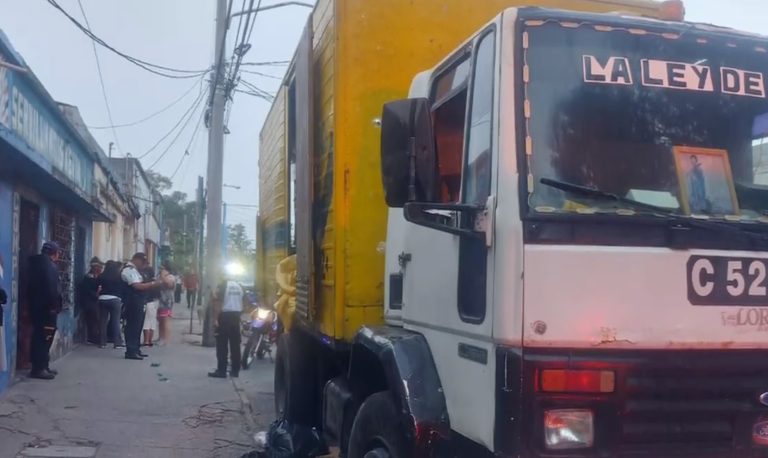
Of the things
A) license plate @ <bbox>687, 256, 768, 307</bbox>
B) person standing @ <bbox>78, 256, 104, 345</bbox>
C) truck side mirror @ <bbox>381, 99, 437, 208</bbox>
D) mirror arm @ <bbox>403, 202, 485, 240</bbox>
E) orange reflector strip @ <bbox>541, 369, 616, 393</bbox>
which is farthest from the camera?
person standing @ <bbox>78, 256, 104, 345</bbox>

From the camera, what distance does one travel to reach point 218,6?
1833 centimetres

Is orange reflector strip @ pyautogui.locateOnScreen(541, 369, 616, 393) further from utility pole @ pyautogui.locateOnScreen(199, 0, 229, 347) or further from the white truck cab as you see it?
utility pole @ pyautogui.locateOnScreen(199, 0, 229, 347)

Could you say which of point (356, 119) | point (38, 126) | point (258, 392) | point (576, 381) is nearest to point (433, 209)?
point (576, 381)

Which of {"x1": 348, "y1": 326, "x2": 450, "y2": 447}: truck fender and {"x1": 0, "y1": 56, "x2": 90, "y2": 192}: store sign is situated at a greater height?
{"x1": 0, "y1": 56, "x2": 90, "y2": 192}: store sign

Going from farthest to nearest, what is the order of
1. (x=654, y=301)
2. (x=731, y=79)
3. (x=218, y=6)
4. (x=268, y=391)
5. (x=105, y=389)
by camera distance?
(x=218, y=6), (x=268, y=391), (x=105, y=389), (x=731, y=79), (x=654, y=301)

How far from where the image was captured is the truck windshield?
3346 mm

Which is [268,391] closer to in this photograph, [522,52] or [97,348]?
[97,348]

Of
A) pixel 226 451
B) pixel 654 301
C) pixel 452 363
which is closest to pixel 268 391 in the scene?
pixel 226 451

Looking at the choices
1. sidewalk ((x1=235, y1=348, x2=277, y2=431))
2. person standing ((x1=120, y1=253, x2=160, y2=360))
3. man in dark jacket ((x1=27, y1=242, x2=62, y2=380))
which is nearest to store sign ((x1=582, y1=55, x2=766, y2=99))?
sidewalk ((x1=235, y1=348, x2=277, y2=431))

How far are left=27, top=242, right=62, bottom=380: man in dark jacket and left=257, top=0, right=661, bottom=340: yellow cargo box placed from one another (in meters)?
6.18

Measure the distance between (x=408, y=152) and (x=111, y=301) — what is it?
43.4ft

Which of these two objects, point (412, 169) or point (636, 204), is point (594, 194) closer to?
point (636, 204)

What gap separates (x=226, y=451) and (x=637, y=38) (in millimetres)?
5895

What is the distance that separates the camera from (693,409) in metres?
3.12
